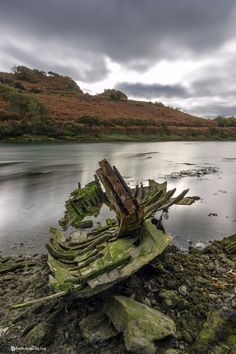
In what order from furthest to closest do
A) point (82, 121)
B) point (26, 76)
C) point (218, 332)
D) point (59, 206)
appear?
point (26, 76) < point (82, 121) < point (59, 206) < point (218, 332)

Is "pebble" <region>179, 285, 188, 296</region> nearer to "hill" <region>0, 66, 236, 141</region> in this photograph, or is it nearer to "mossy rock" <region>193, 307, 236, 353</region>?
"mossy rock" <region>193, 307, 236, 353</region>

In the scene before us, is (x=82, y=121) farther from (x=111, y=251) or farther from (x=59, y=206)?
(x=111, y=251)

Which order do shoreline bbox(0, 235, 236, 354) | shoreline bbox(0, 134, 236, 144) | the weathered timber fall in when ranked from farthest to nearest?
1. shoreline bbox(0, 134, 236, 144)
2. the weathered timber
3. shoreline bbox(0, 235, 236, 354)

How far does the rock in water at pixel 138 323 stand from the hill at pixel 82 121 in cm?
5647

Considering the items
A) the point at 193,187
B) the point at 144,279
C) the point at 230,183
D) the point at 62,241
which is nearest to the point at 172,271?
the point at 144,279

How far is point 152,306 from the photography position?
5266mm

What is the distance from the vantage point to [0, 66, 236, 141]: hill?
193 feet

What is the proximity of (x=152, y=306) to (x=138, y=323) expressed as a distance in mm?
892

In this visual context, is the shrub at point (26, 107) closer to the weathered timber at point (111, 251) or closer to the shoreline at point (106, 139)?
the shoreline at point (106, 139)

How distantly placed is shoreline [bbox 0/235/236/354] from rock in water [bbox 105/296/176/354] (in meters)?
0.17

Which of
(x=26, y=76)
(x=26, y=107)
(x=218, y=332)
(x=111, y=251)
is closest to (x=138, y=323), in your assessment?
(x=218, y=332)

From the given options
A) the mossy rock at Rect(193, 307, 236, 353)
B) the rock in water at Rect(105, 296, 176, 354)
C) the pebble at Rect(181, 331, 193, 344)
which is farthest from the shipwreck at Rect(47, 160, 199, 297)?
the mossy rock at Rect(193, 307, 236, 353)

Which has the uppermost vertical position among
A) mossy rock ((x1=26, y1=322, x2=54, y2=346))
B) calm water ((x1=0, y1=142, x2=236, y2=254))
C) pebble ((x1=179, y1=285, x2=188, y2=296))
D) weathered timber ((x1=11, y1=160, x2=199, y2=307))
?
weathered timber ((x1=11, y1=160, x2=199, y2=307))

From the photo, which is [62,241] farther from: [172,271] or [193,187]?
[193,187]
